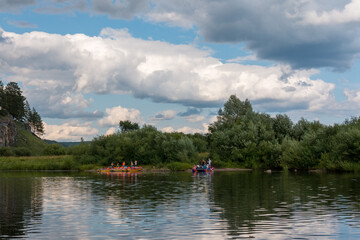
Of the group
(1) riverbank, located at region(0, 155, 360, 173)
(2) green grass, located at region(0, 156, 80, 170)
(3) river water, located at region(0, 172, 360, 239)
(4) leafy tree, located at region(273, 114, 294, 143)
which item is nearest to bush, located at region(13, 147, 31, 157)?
(1) riverbank, located at region(0, 155, 360, 173)

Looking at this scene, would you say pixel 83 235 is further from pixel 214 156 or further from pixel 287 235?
pixel 214 156

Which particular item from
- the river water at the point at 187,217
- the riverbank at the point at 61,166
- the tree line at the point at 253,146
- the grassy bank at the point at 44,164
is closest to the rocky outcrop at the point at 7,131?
the riverbank at the point at 61,166

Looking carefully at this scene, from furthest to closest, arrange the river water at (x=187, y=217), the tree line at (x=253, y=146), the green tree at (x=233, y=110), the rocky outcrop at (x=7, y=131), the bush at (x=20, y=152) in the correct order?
the rocky outcrop at (x=7, y=131) → the bush at (x=20, y=152) → the green tree at (x=233, y=110) → the tree line at (x=253, y=146) → the river water at (x=187, y=217)

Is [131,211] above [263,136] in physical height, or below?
below

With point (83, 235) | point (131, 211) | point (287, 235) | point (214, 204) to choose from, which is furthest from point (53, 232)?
point (214, 204)

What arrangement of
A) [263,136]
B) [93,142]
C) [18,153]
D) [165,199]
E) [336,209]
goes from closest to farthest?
[336,209] < [165,199] < [263,136] < [93,142] < [18,153]

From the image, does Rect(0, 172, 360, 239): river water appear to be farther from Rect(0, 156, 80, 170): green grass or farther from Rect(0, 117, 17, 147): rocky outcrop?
Rect(0, 117, 17, 147): rocky outcrop

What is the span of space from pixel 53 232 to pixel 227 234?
26.1 feet

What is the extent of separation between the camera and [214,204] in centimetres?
2872

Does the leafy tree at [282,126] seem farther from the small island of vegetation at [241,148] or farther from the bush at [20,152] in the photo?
the bush at [20,152]

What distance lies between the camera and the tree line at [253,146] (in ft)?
251

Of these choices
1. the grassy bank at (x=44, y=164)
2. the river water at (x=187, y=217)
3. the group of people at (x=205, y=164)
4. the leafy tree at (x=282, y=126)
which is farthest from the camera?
the grassy bank at (x=44, y=164)

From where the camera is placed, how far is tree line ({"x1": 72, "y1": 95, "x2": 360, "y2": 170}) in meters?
76.5

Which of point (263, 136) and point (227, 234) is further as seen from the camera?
point (263, 136)
